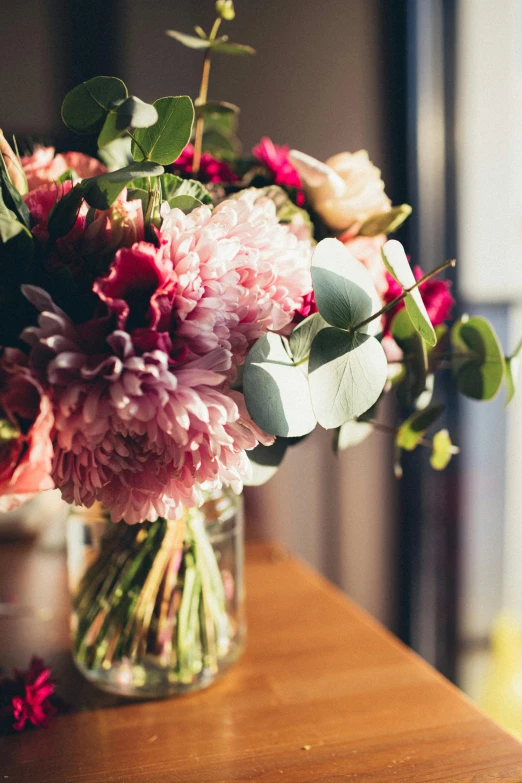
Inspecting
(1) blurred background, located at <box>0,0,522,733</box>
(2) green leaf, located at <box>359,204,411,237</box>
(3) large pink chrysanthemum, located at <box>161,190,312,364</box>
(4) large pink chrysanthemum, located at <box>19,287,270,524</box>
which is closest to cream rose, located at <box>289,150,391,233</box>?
(2) green leaf, located at <box>359,204,411,237</box>

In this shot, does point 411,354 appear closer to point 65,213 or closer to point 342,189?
point 342,189

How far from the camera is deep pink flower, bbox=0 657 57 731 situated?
0.53 m

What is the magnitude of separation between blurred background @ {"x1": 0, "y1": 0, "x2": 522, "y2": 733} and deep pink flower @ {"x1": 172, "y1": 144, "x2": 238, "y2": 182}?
0.96 m

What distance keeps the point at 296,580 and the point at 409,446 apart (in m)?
0.37

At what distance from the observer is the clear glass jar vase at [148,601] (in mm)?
559

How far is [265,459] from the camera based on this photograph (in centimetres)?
52

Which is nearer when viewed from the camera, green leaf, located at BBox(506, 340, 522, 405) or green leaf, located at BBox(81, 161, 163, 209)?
green leaf, located at BBox(81, 161, 163, 209)

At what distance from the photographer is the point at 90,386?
35cm

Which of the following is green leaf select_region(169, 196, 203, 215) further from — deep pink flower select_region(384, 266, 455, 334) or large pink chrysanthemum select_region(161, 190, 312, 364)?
deep pink flower select_region(384, 266, 455, 334)

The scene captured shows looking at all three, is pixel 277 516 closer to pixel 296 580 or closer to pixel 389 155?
pixel 296 580

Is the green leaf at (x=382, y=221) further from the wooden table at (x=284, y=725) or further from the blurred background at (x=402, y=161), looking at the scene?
the blurred background at (x=402, y=161)

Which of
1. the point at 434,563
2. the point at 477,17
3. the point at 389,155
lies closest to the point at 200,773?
the point at 434,563

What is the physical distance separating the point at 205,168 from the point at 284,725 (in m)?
0.45

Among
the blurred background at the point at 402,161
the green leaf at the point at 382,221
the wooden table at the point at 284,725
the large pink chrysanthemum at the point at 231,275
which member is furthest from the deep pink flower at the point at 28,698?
the blurred background at the point at 402,161
